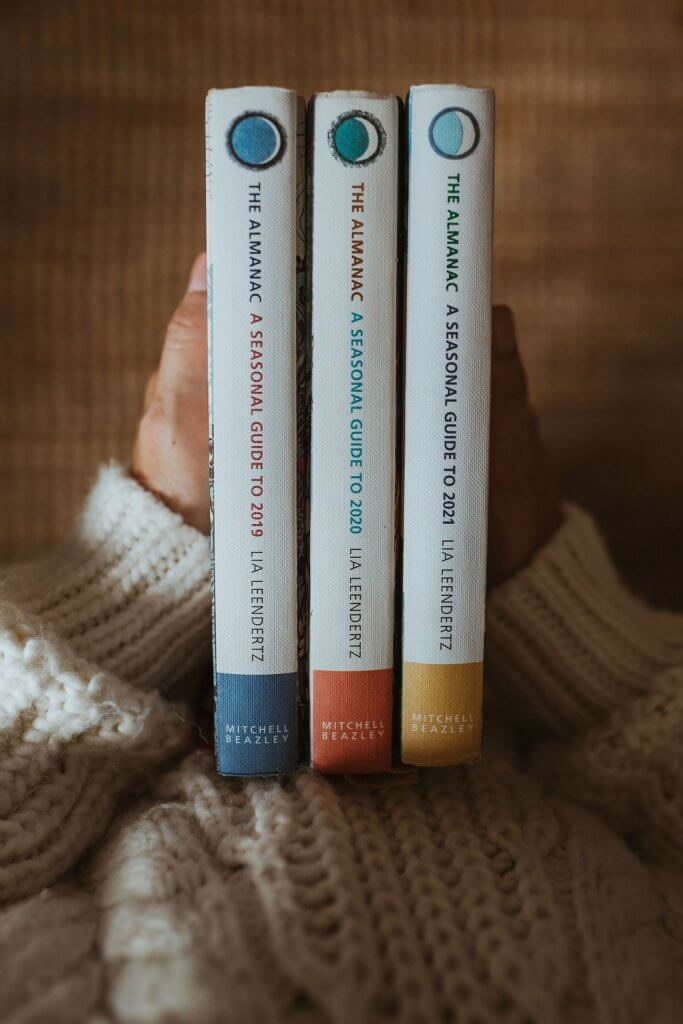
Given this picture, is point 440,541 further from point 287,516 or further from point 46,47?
point 46,47

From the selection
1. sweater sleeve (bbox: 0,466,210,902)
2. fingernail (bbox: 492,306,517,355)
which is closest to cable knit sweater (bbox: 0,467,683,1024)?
sweater sleeve (bbox: 0,466,210,902)

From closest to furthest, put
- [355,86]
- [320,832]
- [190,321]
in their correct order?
[320,832] < [190,321] < [355,86]

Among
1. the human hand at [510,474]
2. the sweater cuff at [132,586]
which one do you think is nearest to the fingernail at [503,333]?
the human hand at [510,474]

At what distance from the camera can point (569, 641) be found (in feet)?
1.65

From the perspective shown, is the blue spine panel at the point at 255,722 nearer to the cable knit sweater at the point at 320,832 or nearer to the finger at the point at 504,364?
the cable knit sweater at the point at 320,832

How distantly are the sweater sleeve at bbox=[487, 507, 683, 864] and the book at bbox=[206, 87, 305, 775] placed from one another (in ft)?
0.55

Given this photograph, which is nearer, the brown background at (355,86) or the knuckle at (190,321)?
the knuckle at (190,321)

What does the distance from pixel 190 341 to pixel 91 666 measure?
0.21 metres

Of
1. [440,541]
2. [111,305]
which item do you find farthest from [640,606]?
[111,305]

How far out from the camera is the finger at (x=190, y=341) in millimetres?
487

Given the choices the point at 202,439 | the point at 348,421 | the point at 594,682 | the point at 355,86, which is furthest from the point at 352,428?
the point at 355,86

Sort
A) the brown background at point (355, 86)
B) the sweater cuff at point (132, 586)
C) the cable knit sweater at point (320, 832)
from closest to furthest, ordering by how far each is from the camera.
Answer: the cable knit sweater at point (320, 832)
the sweater cuff at point (132, 586)
the brown background at point (355, 86)

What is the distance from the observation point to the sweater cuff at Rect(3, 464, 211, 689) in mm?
458

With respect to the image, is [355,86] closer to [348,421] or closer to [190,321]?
[190,321]
